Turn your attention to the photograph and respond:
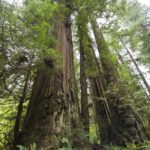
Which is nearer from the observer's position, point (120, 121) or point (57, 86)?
point (57, 86)

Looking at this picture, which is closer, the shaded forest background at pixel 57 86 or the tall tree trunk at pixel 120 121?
the shaded forest background at pixel 57 86

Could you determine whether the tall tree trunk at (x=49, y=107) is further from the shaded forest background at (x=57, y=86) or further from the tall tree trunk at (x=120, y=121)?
the tall tree trunk at (x=120, y=121)

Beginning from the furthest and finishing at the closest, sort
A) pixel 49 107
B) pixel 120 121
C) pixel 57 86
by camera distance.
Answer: pixel 120 121, pixel 57 86, pixel 49 107

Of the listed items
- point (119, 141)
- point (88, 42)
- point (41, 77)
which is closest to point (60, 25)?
point (88, 42)

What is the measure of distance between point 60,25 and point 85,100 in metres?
2.99

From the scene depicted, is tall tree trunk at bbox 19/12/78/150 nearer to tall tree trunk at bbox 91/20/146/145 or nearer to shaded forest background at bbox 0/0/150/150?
shaded forest background at bbox 0/0/150/150

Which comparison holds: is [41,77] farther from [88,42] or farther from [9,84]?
[88,42]

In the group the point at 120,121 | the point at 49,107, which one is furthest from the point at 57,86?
the point at 120,121

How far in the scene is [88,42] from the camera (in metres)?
6.69

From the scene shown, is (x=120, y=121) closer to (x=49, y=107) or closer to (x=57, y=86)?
(x=57, y=86)

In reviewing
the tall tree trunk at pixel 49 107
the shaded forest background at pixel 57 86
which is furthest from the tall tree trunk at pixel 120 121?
the tall tree trunk at pixel 49 107

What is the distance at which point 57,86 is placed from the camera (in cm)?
430

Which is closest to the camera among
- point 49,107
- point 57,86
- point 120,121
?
point 49,107

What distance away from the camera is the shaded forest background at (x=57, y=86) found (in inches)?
130
